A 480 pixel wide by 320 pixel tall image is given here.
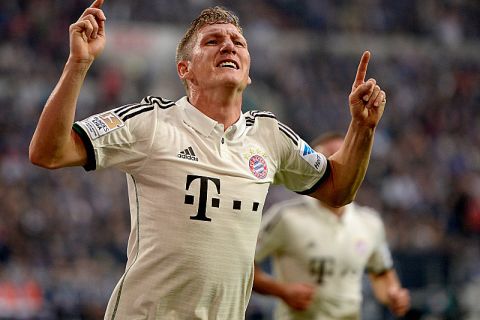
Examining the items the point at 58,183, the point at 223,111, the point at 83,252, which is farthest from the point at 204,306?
the point at 58,183

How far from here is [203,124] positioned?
3961mm

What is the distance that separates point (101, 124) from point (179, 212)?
0.46 m

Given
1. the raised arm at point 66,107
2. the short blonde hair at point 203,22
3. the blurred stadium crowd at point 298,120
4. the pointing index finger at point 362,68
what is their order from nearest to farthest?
the raised arm at point 66,107
the pointing index finger at point 362,68
the short blonde hair at point 203,22
the blurred stadium crowd at point 298,120

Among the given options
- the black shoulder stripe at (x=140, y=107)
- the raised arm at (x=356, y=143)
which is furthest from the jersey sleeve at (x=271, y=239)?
the black shoulder stripe at (x=140, y=107)

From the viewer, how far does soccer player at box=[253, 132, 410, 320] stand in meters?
6.60

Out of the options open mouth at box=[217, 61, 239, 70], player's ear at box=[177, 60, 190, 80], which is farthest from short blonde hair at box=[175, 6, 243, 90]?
open mouth at box=[217, 61, 239, 70]

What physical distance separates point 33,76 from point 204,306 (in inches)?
556

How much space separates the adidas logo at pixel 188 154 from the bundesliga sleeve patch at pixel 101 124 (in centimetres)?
27

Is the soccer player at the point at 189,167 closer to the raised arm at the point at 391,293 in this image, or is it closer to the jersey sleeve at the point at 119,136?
the jersey sleeve at the point at 119,136

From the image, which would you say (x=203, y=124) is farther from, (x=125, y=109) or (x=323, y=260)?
(x=323, y=260)

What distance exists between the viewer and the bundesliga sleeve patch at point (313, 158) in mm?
4203

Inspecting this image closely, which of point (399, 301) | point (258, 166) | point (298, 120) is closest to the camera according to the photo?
point (258, 166)

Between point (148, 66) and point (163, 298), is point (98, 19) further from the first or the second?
point (148, 66)

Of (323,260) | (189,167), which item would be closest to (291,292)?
(323,260)
